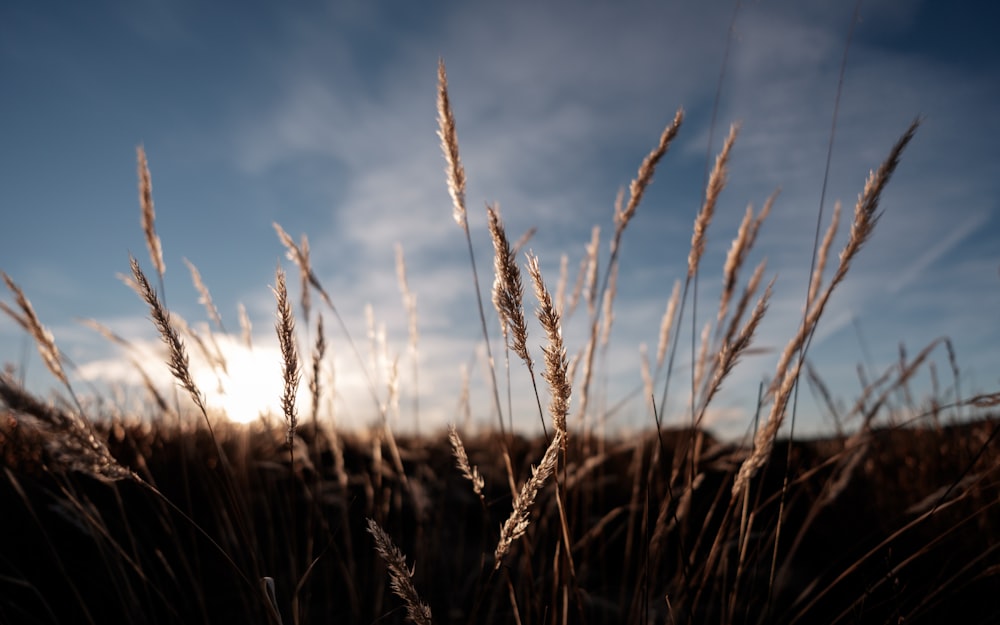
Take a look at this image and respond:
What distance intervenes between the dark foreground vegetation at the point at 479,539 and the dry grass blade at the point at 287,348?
413 mm

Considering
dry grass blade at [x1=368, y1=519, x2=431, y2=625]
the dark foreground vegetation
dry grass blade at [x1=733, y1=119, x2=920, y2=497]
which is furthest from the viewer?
the dark foreground vegetation

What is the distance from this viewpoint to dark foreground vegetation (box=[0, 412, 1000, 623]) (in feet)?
6.48

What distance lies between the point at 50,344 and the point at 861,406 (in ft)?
8.52

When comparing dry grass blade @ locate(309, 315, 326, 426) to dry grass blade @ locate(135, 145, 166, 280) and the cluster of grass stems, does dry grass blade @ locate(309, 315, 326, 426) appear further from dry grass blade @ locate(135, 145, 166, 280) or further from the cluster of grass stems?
dry grass blade @ locate(135, 145, 166, 280)

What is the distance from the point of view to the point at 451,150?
1.67 metres

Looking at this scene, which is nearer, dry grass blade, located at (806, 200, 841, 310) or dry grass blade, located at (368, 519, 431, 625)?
dry grass blade, located at (368, 519, 431, 625)

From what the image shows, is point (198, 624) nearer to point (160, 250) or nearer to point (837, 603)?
point (160, 250)

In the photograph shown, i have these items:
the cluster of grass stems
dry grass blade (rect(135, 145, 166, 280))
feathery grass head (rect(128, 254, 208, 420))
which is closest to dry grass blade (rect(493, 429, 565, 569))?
the cluster of grass stems

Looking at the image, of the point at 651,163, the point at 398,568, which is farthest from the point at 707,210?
the point at 398,568

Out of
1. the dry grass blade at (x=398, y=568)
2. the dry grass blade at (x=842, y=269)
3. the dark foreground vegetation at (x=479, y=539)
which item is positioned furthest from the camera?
the dark foreground vegetation at (x=479, y=539)

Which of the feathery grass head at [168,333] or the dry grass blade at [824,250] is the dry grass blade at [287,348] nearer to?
the feathery grass head at [168,333]

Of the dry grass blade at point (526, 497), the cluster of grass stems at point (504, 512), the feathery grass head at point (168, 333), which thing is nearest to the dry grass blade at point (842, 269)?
the cluster of grass stems at point (504, 512)

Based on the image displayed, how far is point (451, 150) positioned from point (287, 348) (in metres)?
0.73

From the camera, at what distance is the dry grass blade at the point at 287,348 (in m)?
1.20
